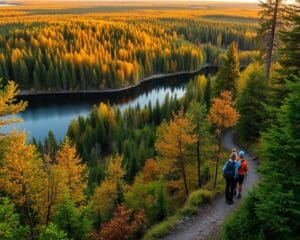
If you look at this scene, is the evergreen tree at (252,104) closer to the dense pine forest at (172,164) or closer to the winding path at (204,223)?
the dense pine forest at (172,164)

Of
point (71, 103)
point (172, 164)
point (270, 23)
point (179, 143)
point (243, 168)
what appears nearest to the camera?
point (243, 168)

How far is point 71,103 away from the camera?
11606 centimetres

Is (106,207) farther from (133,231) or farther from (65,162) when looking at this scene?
(133,231)

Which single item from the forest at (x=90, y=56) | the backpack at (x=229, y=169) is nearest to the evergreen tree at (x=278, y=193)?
the backpack at (x=229, y=169)

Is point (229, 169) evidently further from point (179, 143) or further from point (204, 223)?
point (179, 143)

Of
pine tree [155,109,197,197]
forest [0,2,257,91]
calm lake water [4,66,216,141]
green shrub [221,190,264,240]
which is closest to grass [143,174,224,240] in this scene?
pine tree [155,109,197,197]

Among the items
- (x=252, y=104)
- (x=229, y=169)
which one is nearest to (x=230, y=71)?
(x=252, y=104)

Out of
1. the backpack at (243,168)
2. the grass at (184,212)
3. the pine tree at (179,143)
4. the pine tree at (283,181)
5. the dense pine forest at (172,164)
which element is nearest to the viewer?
the pine tree at (283,181)

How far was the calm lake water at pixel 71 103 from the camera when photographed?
92506mm

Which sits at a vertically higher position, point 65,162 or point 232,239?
point 232,239

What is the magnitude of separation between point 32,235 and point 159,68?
140 meters

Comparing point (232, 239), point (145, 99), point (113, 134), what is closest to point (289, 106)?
point (232, 239)

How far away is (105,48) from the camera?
160125mm

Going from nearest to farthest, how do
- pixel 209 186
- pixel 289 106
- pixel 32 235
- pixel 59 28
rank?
pixel 289 106
pixel 32 235
pixel 209 186
pixel 59 28
